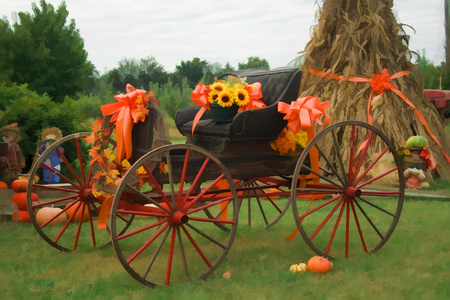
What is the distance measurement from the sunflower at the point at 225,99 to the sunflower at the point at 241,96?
5 cm

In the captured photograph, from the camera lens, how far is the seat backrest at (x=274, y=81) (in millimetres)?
4676

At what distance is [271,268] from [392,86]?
14.4 feet

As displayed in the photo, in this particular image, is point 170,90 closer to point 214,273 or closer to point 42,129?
point 42,129

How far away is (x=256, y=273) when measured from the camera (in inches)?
164

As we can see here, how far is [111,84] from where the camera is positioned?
79.5 feet

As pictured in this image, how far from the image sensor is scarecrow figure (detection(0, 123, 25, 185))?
7602 mm

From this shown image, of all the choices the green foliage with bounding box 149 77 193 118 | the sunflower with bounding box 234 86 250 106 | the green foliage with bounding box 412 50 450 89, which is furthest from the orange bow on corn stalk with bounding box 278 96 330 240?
the green foliage with bounding box 149 77 193 118

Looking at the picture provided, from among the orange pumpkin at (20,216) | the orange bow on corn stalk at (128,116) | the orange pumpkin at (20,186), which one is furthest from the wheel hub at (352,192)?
the orange pumpkin at (20,186)

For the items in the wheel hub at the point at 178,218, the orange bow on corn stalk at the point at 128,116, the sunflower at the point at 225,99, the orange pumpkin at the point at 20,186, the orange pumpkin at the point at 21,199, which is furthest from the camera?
the orange pumpkin at the point at 20,186

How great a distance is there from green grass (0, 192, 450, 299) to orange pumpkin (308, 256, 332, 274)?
0.07 m

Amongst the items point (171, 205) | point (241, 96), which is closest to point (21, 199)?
point (171, 205)

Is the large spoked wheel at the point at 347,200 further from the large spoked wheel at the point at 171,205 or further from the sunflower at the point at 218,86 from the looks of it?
the sunflower at the point at 218,86

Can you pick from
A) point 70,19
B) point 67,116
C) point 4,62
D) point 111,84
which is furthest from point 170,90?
point 67,116

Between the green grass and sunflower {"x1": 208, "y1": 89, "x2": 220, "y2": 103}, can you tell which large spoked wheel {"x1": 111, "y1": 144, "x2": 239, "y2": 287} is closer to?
the green grass
